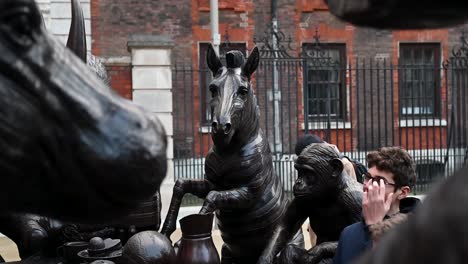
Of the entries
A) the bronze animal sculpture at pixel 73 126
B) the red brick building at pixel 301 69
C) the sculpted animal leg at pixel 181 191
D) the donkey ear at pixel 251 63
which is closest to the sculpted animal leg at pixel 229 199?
the sculpted animal leg at pixel 181 191

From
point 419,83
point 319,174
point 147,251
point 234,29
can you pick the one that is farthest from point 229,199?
point 234,29

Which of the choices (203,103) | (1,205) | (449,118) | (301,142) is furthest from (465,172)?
(449,118)

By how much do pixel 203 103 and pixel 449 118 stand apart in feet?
16.3

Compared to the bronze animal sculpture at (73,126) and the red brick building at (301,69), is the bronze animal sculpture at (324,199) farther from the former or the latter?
the red brick building at (301,69)

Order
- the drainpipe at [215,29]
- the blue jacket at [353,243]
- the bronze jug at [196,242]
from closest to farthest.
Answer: the blue jacket at [353,243] → the bronze jug at [196,242] → the drainpipe at [215,29]

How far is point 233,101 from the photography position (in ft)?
10.3

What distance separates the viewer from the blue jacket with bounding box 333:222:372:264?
2.23 m

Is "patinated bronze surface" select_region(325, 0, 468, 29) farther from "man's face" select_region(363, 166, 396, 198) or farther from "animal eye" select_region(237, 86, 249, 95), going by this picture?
"animal eye" select_region(237, 86, 249, 95)

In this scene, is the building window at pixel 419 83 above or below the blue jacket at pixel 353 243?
above

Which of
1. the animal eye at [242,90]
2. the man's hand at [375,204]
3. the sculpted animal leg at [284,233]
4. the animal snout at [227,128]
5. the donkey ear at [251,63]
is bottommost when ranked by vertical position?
the sculpted animal leg at [284,233]

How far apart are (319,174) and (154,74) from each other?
7.91 meters

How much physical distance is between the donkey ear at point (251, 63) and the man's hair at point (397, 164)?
90 centimetres

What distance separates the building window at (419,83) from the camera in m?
13.3

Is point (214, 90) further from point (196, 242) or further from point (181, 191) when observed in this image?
point (196, 242)
